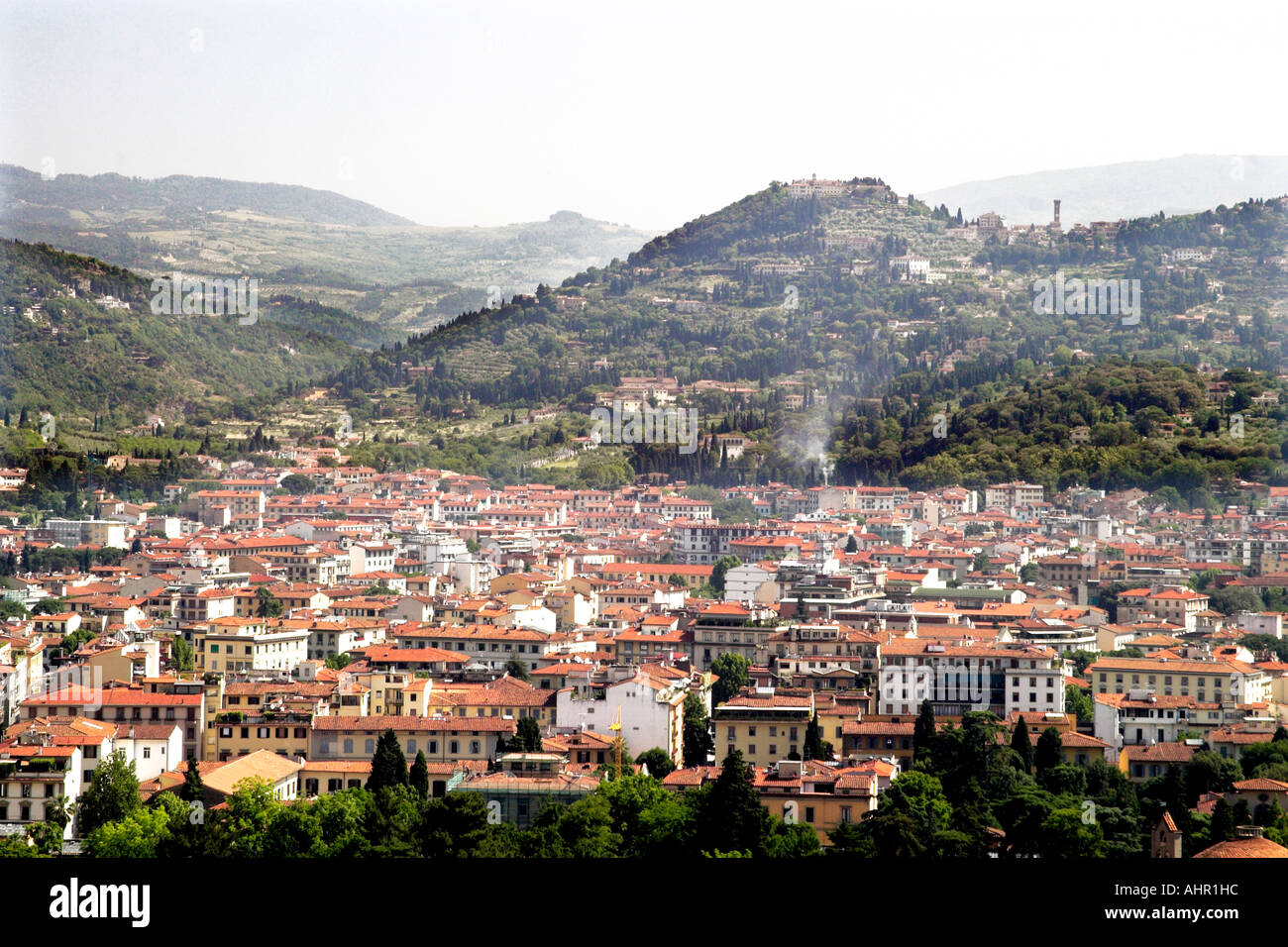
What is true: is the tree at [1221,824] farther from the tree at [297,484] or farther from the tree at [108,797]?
the tree at [297,484]

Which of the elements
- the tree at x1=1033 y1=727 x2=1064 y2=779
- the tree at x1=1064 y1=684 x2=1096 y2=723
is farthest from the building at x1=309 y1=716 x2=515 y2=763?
the tree at x1=1064 y1=684 x2=1096 y2=723

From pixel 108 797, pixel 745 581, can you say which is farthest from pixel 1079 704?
pixel 745 581

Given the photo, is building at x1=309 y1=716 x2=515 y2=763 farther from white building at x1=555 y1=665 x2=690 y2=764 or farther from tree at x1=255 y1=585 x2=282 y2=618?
tree at x1=255 y1=585 x2=282 y2=618

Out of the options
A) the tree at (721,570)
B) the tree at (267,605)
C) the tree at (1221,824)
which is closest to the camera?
the tree at (1221,824)

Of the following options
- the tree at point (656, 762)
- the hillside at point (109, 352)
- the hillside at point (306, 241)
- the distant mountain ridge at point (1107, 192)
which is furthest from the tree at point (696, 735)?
the distant mountain ridge at point (1107, 192)
